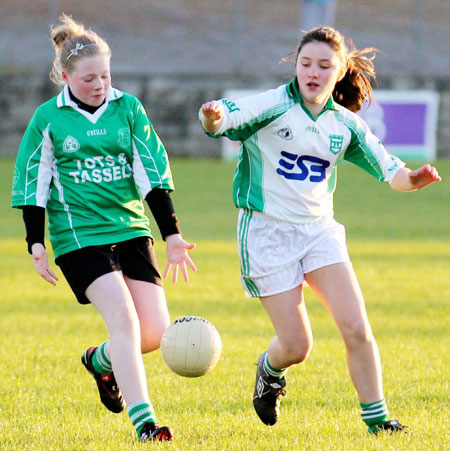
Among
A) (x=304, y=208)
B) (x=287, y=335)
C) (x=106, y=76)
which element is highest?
(x=106, y=76)

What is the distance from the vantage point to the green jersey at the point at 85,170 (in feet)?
15.1

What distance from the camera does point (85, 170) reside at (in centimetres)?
462

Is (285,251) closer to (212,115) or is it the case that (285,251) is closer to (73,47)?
(212,115)

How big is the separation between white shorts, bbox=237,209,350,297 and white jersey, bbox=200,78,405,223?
5 centimetres

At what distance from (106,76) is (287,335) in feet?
4.84

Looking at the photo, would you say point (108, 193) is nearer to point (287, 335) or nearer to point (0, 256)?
point (287, 335)

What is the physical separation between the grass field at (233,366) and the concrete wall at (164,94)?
8.88 m

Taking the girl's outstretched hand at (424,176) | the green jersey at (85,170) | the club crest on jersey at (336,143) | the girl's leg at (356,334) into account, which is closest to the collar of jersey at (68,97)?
the green jersey at (85,170)

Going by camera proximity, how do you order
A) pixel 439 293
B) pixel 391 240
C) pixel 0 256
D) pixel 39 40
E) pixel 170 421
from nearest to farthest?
pixel 170 421, pixel 439 293, pixel 0 256, pixel 391 240, pixel 39 40

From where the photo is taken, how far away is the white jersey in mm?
4641

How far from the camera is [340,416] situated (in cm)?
492

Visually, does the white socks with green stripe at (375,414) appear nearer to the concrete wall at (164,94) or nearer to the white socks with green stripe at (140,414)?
the white socks with green stripe at (140,414)

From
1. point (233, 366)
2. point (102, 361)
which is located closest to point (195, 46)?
point (233, 366)

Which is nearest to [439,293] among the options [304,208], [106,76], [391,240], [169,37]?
[391,240]
